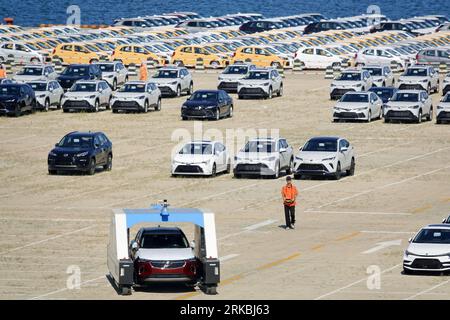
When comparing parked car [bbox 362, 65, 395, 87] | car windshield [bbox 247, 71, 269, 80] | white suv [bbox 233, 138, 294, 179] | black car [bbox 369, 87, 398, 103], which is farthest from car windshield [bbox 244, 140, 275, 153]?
parked car [bbox 362, 65, 395, 87]

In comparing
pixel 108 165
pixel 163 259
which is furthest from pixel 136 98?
pixel 163 259

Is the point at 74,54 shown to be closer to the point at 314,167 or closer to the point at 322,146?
the point at 322,146

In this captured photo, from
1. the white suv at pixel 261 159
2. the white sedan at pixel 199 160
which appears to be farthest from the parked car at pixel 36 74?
the white suv at pixel 261 159

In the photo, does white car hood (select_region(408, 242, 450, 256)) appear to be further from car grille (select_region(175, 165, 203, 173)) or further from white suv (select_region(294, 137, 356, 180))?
car grille (select_region(175, 165, 203, 173))

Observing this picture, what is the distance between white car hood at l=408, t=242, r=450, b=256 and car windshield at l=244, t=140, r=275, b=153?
1758 centimetres

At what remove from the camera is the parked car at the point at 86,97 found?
2963 inches

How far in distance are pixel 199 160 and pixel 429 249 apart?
1834 cm

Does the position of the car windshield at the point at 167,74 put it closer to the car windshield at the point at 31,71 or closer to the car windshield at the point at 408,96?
the car windshield at the point at 31,71

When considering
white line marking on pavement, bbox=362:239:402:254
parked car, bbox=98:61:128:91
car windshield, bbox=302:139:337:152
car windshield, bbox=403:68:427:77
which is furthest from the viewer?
parked car, bbox=98:61:128:91

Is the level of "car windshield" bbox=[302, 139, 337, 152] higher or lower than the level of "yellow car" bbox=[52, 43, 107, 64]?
higher

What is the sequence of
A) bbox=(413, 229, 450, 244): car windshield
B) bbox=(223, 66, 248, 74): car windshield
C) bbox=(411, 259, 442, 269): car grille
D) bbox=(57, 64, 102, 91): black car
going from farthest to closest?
bbox=(223, 66, 248, 74): car windshield
bbox=(57, 64, 102, 91): black car
bbox=(413, 229, 450, 244): car windshield
bbox=(411, 259, 442, 269): car grille

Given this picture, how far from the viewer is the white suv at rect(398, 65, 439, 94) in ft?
267

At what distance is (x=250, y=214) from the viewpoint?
1962 inches
